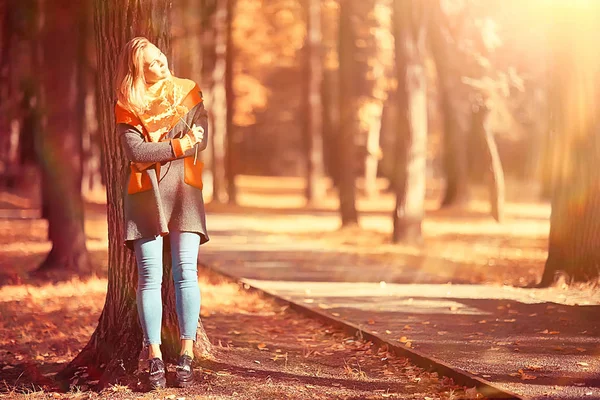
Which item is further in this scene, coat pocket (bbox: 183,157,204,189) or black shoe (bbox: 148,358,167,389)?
coat pocket (bbox: 183,157,204,189)

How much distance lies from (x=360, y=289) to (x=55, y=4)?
5614 millimetres

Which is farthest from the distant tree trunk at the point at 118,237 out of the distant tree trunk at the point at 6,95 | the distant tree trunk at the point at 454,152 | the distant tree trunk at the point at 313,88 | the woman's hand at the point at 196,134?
the distant tree trunk at the point at 313,88

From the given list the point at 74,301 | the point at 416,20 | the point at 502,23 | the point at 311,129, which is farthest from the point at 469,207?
the point at 74,301

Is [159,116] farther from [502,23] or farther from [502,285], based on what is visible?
[502,23]

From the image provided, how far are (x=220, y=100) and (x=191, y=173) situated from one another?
2560 centimetres

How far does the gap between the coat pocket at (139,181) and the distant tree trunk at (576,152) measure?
582cm

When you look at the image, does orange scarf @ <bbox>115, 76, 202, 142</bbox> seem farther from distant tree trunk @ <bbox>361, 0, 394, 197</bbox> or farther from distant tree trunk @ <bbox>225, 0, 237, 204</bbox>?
distant tree trunk @ <bbox>225, 0, 237, 204</bbox>

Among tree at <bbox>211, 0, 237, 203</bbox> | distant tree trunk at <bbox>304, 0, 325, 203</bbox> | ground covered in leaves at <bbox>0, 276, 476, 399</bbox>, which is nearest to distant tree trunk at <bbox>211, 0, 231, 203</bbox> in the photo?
tree at <bbox>211, 0, 237, 203</bbox>

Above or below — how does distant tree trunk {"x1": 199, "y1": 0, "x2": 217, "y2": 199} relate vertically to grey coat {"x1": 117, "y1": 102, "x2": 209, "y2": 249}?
above

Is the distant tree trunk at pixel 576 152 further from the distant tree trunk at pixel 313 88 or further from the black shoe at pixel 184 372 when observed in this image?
the distant tree trunk at pixel 313 88

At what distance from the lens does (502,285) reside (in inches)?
455

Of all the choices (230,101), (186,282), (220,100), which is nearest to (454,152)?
(230,101)

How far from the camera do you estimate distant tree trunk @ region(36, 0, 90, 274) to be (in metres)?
A: 13.2

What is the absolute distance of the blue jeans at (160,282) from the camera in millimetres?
6173
